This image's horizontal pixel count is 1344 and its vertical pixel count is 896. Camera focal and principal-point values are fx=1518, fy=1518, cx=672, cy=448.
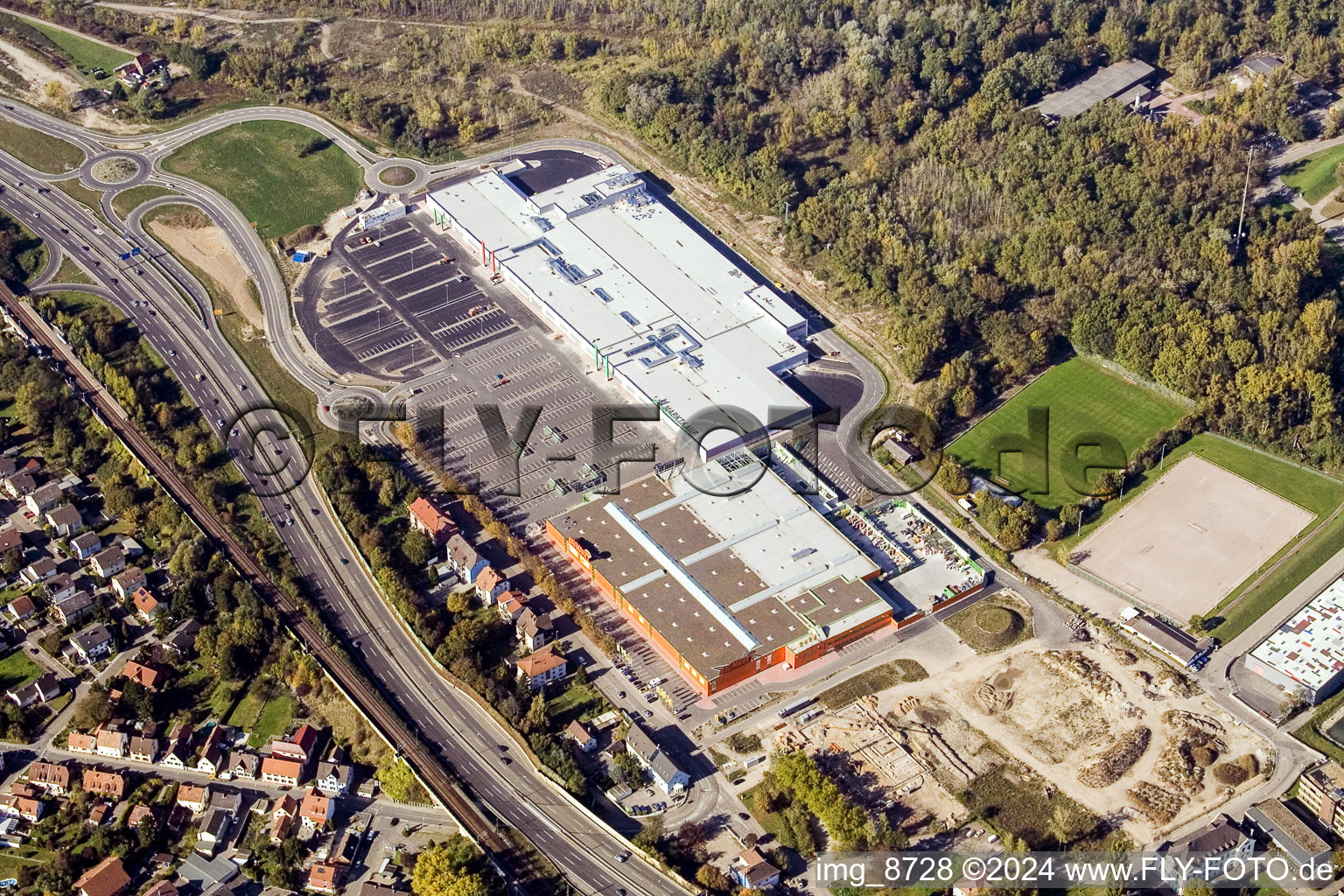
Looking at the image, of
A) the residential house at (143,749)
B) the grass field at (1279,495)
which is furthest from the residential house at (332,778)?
the grass field at (1279,495)

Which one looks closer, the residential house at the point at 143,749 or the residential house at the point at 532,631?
the residential house at the point at 143,749

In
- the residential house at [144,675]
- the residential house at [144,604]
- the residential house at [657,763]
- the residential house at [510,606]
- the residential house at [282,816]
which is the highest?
the residential house at [144,604]

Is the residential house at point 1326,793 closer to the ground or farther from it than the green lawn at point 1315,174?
closer to the ground

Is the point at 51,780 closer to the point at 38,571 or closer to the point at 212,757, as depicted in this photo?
the point at 212,757

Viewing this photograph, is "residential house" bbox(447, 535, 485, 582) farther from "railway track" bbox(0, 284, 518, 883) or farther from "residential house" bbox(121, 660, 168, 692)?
"residential house" bbox(121, 660, 168, 692)

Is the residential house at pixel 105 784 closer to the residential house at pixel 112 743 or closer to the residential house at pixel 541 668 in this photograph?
the residential house at pixel 112 743

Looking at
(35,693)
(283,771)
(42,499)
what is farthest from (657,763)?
(42,499)

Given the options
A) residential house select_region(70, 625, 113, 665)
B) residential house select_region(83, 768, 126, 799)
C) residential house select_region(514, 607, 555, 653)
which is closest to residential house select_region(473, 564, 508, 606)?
residential house select_region(514, 607, 555, 653)
